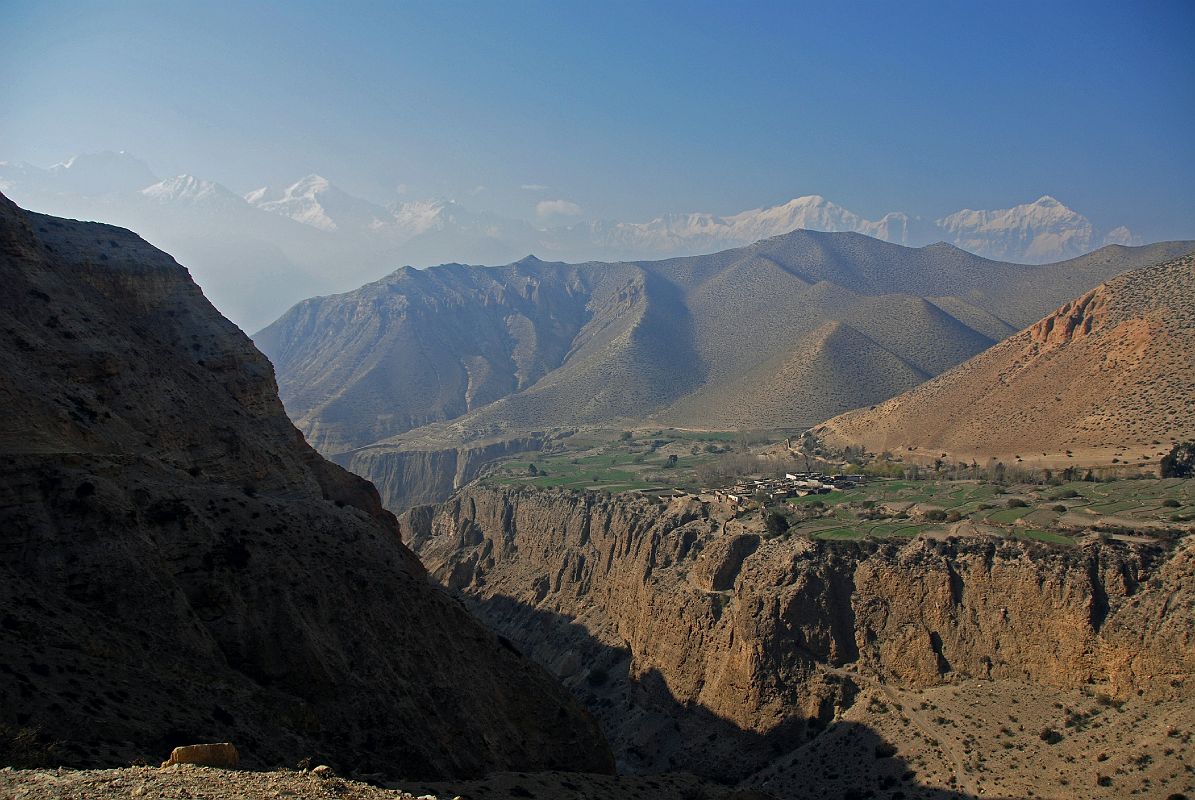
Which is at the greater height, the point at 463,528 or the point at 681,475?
the point at 681,475

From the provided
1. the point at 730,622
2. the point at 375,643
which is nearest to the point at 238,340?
the point at 375,643

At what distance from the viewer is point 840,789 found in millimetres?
37594

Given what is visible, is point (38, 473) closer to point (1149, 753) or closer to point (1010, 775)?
point (1010, 775)

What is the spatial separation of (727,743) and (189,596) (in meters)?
30.5

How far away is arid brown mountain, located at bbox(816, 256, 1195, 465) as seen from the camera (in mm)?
66500

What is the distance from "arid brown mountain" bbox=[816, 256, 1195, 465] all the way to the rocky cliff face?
83.6 ft

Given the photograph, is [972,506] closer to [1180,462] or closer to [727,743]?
[1180,462]

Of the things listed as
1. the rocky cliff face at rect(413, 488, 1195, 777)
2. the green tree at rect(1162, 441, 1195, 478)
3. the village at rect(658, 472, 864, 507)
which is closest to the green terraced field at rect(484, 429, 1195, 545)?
the village at rect(658, 472, 864, 507)

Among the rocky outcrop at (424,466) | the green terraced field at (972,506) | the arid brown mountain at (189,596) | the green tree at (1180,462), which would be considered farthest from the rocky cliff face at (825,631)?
the rocky outcrop at (424,466)

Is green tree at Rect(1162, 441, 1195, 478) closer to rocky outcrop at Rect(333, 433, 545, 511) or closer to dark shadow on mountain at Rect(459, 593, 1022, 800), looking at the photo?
dark shadow on mountain at Rect(459, 593, 1022, 800)

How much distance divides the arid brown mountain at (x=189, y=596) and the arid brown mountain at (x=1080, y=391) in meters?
54.0

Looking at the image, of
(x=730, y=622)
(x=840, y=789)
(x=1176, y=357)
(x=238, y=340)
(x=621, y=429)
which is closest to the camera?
(x=840, y=789)

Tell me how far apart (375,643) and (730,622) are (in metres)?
27.0

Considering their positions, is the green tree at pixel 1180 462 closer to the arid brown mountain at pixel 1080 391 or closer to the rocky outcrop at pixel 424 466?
the arid brown mountain at pixel 1080 391
